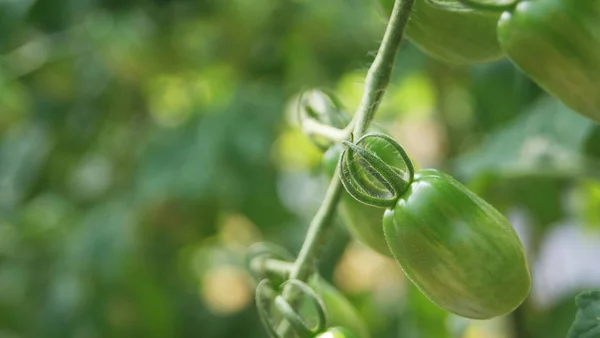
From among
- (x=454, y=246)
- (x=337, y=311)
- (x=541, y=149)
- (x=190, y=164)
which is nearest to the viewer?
(x=454, y=246)

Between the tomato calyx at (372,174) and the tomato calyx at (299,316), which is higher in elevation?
the tomato calyx at (372,174)

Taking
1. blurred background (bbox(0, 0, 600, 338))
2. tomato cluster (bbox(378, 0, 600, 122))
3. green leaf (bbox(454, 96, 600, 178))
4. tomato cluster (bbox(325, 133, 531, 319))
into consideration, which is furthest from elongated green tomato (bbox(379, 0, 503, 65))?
blurred background (bbox(0, 0, 600, 338))

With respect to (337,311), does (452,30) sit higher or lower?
A: higher

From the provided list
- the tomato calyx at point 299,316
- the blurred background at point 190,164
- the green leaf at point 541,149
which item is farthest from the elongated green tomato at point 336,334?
the blurred background at point 190,164

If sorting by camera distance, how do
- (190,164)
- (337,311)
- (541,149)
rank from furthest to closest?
(190,164) < (541,149) < (337,311)

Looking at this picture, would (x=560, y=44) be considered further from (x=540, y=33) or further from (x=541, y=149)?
(x=541, y=149)

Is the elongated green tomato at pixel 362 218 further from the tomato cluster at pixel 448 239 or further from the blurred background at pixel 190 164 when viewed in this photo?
the blurred background at pixel 190 164

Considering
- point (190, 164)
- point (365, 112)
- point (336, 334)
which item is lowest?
point (190, 164)

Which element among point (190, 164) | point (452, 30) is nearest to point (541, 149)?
point (452, 30)

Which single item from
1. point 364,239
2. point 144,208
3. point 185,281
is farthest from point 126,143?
point 364,239
